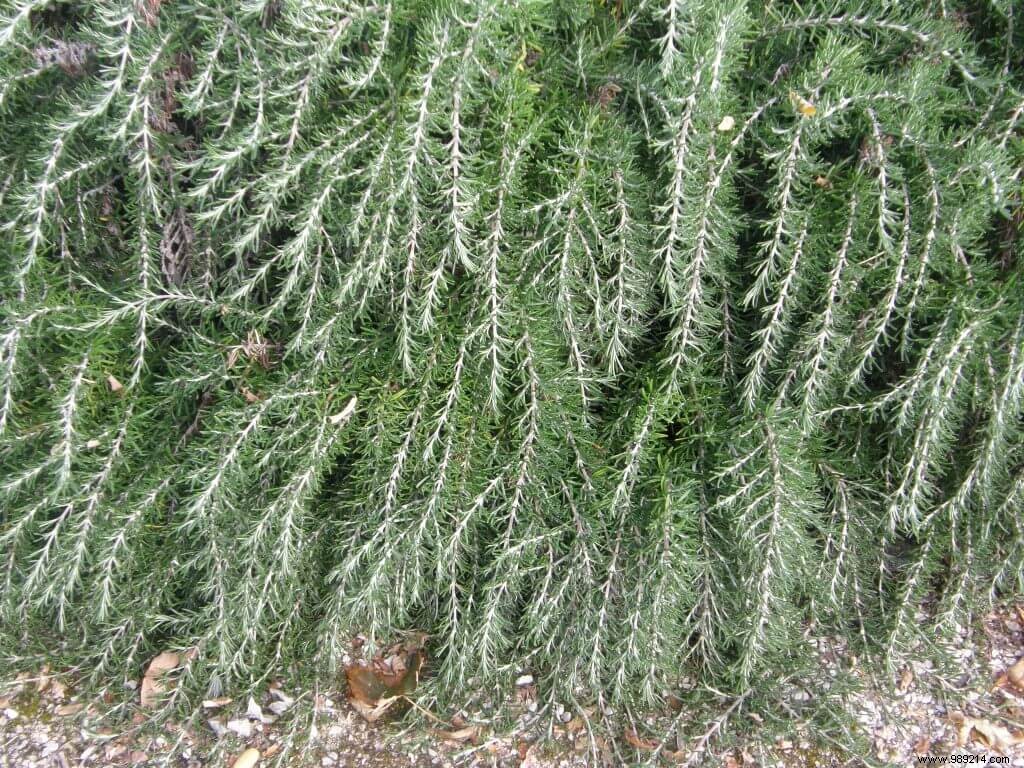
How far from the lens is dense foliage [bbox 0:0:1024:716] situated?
202 cm

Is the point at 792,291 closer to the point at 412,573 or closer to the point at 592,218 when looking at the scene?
the point at 592,218

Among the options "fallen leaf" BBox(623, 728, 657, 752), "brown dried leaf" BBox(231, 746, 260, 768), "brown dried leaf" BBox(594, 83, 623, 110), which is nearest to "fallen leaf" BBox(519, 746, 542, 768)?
Result: "fallen leaf" BBox(623, 728, 657, 752)

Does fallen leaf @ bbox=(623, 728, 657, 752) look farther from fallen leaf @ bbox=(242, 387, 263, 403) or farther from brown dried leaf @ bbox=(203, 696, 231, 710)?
fallen leaf @ bbox=(242, 387, 263, 403)

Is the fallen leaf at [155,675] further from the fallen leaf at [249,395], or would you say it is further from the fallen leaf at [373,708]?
the fallen leaf at [249,395]

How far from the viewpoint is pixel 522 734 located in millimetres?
2348

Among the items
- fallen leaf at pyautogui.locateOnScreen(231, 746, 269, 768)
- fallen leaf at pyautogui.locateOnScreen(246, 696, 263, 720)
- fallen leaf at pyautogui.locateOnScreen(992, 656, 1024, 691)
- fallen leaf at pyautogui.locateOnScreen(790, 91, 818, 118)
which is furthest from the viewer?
fallen leaf at pyautogui.locateOnScreen(992, 656, 1024, 691)

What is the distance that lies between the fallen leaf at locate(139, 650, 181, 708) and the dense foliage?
6 cm

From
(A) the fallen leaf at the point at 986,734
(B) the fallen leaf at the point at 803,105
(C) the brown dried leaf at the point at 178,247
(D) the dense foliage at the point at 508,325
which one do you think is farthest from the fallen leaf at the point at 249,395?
(A) the fallen leaf at the point at 986,734

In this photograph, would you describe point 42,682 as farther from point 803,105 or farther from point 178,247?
point 803,105

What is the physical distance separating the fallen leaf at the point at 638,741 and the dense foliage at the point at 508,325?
4.1 inches

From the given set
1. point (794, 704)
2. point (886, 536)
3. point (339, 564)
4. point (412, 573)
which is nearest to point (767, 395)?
point (886, 536)

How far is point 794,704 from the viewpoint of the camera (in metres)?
2.36

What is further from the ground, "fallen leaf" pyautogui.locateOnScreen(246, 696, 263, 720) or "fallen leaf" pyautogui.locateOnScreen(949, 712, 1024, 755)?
"fallen leaf" pyautogui.locateOnScreen(949, 712, 1024, 755)

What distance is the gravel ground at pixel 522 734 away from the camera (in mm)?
2277
